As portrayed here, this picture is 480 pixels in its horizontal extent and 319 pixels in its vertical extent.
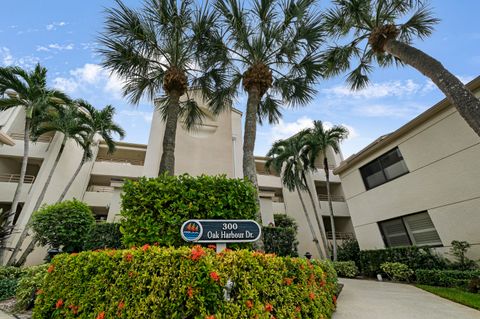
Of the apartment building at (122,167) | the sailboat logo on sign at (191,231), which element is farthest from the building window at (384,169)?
the sailboat logo on sign at (191,231)

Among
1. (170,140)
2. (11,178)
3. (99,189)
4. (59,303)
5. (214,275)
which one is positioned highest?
(11,178)

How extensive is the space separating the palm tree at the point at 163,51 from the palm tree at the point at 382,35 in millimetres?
4779

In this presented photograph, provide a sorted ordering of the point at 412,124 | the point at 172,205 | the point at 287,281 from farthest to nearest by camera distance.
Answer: the point at 412,124
the point at 172,205
the point at 287,281

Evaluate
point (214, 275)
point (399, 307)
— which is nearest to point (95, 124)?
point (214, 275)

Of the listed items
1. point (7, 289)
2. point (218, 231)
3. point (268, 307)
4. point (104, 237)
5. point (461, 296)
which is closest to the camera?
point (268, 307)

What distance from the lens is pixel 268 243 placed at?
8414 millimetres

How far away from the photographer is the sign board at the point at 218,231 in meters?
3.05

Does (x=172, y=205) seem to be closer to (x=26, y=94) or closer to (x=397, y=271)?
(x=397, y=271)

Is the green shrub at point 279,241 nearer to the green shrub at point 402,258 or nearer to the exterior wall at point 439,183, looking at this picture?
the green shrub at point 402,258

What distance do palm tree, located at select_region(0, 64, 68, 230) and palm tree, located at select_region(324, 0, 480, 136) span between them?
45.6ft

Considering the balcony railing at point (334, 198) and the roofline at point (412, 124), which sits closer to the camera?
the roofline at point (412, 124)

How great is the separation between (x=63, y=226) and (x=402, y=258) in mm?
13474

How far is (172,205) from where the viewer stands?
142 inches

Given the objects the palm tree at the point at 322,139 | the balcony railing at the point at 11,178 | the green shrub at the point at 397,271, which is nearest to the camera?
the green shrub at the point at 397,271
